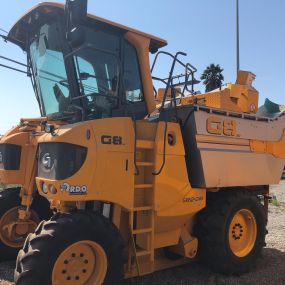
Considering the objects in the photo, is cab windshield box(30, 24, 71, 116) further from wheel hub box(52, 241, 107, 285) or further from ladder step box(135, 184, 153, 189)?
wheel hub box(52, 241, 107, 285)

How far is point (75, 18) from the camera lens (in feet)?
12.8

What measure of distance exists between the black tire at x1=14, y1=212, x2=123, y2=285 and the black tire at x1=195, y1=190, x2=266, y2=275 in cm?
165

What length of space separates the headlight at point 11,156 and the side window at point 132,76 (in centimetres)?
172

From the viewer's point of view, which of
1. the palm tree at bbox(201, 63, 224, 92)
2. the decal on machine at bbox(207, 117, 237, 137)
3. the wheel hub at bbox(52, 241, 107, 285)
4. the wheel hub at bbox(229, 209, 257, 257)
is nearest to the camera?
the wheel hub at bbox(52, 241, 107, 285)

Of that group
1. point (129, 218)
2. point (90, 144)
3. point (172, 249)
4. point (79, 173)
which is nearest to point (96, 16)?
point (90, 144)

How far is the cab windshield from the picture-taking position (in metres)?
4.80

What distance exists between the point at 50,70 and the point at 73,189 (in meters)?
1.84

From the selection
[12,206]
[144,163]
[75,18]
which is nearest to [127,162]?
[144,163]

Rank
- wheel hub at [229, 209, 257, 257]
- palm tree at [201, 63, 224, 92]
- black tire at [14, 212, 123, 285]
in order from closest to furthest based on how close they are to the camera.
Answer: black tire at [14, 212, 123, 285] → wheel hub at [229, 209, 257, 257] → palm tree at [201, 63, 224, 92]

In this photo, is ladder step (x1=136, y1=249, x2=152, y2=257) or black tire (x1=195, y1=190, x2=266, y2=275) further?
black tire (x1=195, y1=190, x2=266, y2=275)

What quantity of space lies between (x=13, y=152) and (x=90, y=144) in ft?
5.91

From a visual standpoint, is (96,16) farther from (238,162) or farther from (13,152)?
(238,162)

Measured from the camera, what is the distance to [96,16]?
4.65m

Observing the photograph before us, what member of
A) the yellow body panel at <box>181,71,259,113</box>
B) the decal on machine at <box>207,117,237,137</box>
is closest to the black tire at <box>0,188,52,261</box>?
the yellow body panel at <box>181,71,259,113</box>
